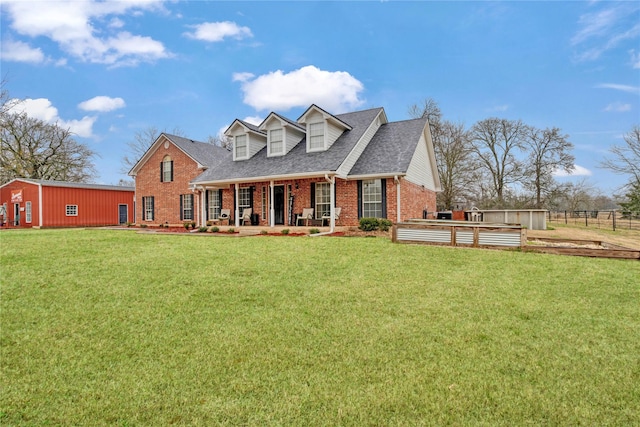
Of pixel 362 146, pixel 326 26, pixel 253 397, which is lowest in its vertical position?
pixel 253 397

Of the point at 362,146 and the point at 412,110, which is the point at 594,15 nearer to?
the point at 362,146

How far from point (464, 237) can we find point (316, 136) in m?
8.97

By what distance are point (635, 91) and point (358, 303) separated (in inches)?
877

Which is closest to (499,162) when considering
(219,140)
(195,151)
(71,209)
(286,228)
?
(286,228)

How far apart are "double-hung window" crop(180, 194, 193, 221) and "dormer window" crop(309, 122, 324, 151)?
32.6ft

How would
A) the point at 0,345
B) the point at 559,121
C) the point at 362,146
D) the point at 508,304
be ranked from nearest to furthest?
the point at 0,345 < the point at 508,304 < the point at 362,146 < the point at 559,121

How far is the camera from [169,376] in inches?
120

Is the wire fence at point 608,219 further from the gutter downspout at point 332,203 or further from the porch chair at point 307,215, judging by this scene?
the porch chair at point 307,215

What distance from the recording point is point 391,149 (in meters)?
15.4

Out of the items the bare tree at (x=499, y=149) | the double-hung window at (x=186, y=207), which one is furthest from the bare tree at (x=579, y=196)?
the double-hung window at (x=186, y=207)

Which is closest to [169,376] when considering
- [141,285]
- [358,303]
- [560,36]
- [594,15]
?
[358,303]

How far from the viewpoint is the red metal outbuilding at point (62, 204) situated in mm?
23672

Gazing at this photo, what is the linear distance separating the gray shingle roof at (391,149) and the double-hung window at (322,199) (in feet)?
4.53

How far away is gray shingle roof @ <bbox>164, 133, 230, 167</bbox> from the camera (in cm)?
2175
